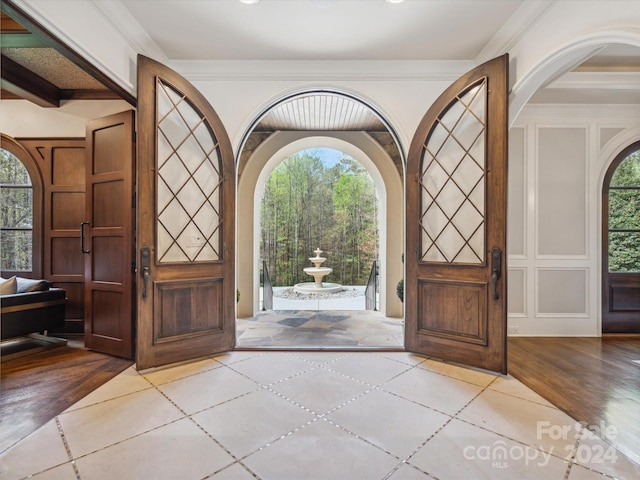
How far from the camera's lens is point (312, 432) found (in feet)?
5.86

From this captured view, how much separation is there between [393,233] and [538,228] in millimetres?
1866

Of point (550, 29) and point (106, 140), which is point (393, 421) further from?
point (106, 140)

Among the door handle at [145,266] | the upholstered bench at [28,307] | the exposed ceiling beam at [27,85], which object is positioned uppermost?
the exposed ceiling beam at [27,85]

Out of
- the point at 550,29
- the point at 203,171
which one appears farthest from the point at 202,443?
the point at 550,29

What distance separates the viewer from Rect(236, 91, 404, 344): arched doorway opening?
4762 mm

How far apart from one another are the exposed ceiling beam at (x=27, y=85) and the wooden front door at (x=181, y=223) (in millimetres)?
1651

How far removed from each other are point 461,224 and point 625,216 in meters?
2.76

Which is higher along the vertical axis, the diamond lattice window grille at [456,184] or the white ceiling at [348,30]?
the white ceiling at [348,30]

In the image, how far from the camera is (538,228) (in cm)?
378

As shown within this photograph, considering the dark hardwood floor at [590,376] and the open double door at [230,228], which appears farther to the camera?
the open double door at [230,228]

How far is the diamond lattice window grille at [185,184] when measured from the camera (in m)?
2.78

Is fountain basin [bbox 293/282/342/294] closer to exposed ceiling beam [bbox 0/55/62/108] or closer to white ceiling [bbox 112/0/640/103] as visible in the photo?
white ceiling [bbox 112/0/640/103]

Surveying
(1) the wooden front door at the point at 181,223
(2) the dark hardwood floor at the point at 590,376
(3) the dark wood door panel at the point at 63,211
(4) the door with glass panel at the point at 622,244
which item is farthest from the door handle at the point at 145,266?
(4) the door with glass panel at the point at 622,244

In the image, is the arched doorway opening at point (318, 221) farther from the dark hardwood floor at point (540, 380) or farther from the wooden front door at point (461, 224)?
the wooden front door at point (461, 224)
